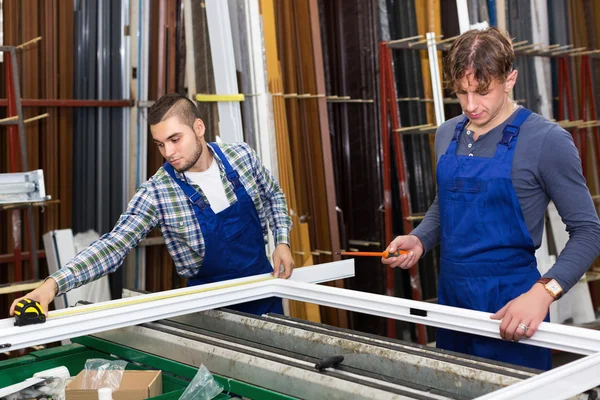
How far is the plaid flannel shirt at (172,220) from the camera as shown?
2.27 meters

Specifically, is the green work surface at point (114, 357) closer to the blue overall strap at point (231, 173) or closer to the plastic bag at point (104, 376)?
the plastic bag at point (104, 376)

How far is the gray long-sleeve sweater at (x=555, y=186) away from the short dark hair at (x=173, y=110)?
1.03 metres

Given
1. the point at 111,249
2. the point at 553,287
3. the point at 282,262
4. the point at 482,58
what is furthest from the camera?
the point at 282,262

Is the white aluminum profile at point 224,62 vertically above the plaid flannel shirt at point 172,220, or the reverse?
the white aluminum profile at point 224,62

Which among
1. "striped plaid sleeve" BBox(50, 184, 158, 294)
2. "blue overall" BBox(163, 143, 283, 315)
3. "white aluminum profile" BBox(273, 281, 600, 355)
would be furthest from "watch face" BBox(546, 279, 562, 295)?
"striped plaid sleeve" BBox(50, 184, 158, 294)

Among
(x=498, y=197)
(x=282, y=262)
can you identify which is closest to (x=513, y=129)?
(x=498, y=197)

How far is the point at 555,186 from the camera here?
1884 mm

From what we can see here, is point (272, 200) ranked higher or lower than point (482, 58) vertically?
lower

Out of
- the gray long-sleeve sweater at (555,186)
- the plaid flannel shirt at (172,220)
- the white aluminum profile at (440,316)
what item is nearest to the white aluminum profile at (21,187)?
the plaid flannel shirt at (172,220)

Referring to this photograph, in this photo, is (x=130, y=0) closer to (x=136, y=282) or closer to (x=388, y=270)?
(x=136, y=282)

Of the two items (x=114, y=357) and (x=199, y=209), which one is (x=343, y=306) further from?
(x=199, y=209)

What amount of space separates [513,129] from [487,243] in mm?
326

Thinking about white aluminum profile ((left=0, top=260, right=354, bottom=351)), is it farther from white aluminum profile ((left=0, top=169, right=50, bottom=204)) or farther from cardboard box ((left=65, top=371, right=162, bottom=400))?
white aluminum profile ((left=0, top=169, right=50, bottom=204))

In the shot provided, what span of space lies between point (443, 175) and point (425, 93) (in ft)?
8.23
